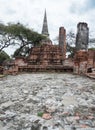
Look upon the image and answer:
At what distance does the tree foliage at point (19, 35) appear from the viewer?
23359mm

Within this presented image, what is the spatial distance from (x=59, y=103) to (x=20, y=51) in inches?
853

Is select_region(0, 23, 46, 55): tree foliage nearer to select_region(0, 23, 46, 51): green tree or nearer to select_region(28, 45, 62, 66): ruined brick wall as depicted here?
select_region(0, 23, 46, 51): green tree

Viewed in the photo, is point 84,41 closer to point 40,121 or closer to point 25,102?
point 25,102

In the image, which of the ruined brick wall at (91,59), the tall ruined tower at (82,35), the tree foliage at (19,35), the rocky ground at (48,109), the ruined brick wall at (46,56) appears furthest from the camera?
the tree foliage at (19,35)

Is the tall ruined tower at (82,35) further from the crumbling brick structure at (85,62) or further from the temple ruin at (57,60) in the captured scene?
the crumbling brick structure at (85,62)

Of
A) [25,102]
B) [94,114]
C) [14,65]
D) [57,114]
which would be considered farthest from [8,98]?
[14,65]

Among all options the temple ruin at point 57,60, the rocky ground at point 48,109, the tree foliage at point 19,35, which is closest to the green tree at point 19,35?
the tree foliage at point 19,35

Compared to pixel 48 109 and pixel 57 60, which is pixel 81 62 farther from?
pixel 48 109

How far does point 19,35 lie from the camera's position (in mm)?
23781

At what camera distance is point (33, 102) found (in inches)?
143

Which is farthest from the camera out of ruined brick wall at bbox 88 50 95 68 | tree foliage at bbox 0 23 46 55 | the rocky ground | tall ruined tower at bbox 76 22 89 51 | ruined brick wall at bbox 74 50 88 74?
tree foliage at bbox 0 23 46 55

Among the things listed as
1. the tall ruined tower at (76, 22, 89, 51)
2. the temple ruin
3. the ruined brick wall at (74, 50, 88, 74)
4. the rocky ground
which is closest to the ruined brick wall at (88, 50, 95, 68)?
the temple ruin

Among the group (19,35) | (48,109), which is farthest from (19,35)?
(48,109)

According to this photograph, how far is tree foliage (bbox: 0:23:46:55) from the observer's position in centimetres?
2336
